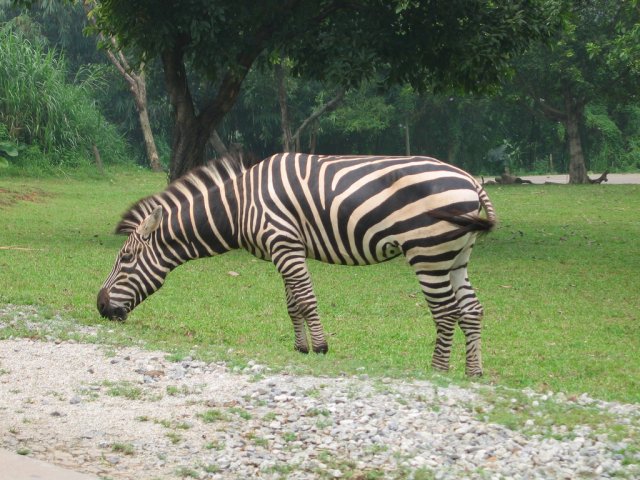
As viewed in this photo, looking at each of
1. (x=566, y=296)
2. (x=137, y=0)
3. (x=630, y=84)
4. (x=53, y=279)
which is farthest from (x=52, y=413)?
(x=630, y=84)

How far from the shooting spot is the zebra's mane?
31.3 feet

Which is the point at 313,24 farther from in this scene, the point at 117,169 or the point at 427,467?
the point at 117,169

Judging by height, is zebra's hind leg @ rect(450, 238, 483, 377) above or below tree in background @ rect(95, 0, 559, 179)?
below

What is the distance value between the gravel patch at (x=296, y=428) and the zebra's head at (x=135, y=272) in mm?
2294

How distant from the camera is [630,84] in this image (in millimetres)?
35031

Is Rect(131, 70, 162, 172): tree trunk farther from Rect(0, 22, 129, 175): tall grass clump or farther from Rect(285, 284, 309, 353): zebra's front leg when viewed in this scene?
Rect(285, 284, 309, 353): zebra's front leg

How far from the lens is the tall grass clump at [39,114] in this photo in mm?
34875

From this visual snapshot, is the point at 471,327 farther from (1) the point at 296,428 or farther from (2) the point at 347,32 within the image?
(2) the point at 347,32

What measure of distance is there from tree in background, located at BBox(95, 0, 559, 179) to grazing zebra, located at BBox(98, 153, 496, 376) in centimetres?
775

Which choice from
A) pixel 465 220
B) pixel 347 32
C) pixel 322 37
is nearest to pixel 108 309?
pixel 465 220

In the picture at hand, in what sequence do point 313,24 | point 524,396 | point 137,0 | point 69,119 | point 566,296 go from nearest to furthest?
point 524,396
point 566,296
point 137,0
point 313,24
point 69,119

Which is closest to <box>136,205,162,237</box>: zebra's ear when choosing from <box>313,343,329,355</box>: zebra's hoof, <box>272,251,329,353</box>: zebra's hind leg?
<box>272,251,329,353</box>: zebra's hind leg

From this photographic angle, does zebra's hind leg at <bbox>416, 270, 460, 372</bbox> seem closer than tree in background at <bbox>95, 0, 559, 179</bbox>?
Yes

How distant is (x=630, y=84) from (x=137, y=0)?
22.2 meters
